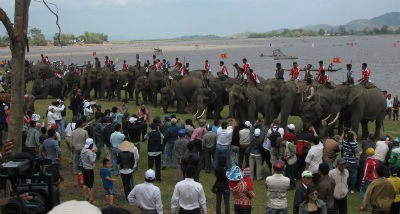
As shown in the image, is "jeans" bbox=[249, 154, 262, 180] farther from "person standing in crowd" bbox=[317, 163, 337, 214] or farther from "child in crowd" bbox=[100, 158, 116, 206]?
"person standing in crowd" bbox=[317, 163, 337, 214]

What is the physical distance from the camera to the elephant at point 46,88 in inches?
1356

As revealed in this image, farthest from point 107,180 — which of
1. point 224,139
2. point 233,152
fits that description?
point 233,152

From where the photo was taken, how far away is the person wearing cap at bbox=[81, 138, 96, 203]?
41.4 feet

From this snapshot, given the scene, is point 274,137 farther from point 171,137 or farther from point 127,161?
point 127,161

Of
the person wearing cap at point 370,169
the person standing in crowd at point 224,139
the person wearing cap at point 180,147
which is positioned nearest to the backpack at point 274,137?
the person standing in crowd at point 224,139

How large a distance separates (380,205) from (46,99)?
1058 inches

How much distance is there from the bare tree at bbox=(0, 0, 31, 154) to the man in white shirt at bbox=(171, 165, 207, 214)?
3.07m

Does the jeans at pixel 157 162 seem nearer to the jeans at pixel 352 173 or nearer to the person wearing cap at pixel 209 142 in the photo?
the person wearing cap at pixel 209 142

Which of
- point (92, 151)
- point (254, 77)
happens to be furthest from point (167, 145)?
point (254, 77)

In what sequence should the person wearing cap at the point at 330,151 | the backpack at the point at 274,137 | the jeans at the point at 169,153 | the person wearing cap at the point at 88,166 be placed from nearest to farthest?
1. the person wearing cap at the point at 88,166
2. the person wearing cap at the point at 330,151
3. the backpack at the point at 274,137
4. the jeans at the point at 169,153

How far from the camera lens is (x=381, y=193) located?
10.4 m

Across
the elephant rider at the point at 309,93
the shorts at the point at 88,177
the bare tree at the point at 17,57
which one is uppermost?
the bare tree at the point at 17,57

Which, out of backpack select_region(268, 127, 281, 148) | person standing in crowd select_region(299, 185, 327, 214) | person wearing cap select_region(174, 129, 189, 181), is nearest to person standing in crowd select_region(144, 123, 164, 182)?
person wearing cap select_region(174, 129, 189, 181)

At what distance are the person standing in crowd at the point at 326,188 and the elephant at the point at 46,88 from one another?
26.3 m
